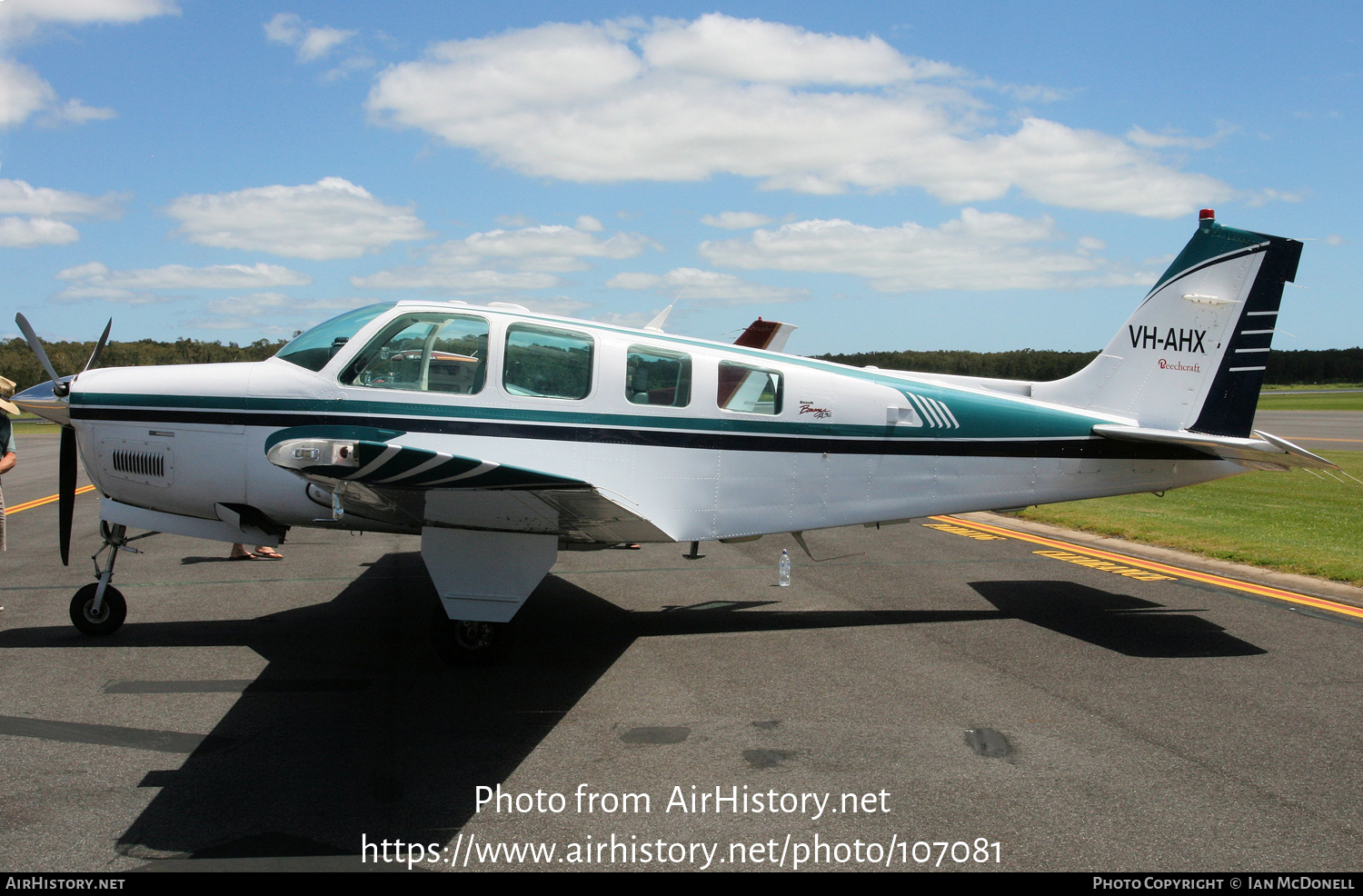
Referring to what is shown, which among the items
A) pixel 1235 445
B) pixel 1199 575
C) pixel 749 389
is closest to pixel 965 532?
pixel 1199 575

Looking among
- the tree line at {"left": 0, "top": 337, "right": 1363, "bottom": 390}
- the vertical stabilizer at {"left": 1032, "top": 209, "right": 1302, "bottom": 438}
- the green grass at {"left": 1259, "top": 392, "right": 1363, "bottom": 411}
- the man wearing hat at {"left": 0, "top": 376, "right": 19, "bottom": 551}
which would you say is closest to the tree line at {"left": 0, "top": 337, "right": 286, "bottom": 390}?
the tree line at {"left": 0, "top": 337, "right": 1363, "bottom": 390}

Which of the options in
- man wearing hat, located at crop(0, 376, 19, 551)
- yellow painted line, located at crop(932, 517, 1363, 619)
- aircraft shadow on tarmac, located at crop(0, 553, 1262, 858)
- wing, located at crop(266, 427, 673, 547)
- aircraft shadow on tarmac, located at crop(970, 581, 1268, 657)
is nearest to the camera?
aircraft shadow on tarmac, located at crop(0, 553, 1262, 858)

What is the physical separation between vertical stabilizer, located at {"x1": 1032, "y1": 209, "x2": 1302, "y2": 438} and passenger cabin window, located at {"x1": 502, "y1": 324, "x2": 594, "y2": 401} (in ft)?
14.4

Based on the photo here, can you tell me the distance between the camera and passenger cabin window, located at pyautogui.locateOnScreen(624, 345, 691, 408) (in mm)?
6879

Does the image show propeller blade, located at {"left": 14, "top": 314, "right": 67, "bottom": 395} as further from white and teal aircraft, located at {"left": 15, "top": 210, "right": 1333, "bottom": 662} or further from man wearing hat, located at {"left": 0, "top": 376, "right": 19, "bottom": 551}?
man wearing hat, located at {"left": 0, "top": 376, "right": 19, "bottom": 551}

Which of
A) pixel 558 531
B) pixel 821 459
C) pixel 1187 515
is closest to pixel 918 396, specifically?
pixel 821 459

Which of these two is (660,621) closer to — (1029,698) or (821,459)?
(821,459)

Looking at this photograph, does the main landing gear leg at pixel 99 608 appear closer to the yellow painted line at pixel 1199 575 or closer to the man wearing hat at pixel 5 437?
the man wearing hat at pixel 5 437

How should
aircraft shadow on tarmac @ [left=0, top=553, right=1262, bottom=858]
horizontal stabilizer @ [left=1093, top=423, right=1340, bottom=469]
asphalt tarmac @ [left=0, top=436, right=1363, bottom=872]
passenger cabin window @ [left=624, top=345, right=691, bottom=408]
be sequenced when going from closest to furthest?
asphalt tarmac @ [left=0, top=436, right=1363, bottom=872]
aircraft shadow on tarmac @ [left=0, top=553, right=1262, bottom=858]
passenger cabin window @ [left=624, top=345, right=691, bottom=408]
horizontal stabilizer @ [left=1093, top=423, right=1340, bottom=469]

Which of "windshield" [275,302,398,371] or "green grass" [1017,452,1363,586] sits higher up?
"windshield" [275,302,398,371]

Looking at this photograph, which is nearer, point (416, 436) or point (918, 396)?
point (416, 436)

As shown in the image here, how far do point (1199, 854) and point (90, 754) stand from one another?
552 centimetres
